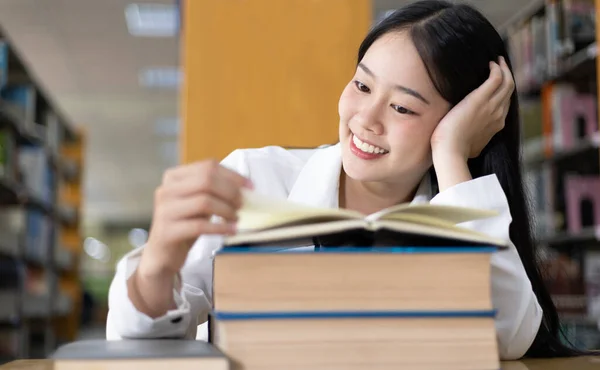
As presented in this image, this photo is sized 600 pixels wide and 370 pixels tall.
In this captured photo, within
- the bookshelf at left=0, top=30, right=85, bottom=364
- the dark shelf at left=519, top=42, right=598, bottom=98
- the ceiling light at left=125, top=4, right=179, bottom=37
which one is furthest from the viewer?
the ceiling light at left=125, top=4, right=179, bottom=37

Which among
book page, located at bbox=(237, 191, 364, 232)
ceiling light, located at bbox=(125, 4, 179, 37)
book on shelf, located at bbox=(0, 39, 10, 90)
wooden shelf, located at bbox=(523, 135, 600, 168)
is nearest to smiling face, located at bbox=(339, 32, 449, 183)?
book page, located at bbox=(237, 191, 364, 232)

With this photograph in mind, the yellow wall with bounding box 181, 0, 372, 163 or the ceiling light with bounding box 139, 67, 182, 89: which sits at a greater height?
the ceiling light with bounding box 139, 67, 182, 89

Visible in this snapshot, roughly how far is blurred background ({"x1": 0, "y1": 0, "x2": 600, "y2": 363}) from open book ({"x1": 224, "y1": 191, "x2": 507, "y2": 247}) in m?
0.79

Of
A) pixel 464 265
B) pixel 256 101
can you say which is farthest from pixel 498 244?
pixel 256 101

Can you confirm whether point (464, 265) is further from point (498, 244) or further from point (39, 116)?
point (39, 116)

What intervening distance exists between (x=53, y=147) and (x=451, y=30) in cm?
529

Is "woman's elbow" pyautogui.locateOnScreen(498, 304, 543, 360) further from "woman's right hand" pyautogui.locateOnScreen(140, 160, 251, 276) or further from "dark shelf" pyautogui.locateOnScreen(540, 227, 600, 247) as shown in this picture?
"dark shelf" pyautogui.locateOnScreen(540, 227, 600, 247)

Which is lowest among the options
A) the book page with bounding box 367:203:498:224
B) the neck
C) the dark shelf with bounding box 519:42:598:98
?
the book page with bounding box 367:203:498:224

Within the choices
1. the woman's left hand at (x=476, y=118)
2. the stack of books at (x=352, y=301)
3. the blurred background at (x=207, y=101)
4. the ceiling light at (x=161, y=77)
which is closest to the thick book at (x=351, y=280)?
the stack of books at (x=352, y=301)

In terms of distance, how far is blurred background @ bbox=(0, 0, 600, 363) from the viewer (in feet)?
8.21

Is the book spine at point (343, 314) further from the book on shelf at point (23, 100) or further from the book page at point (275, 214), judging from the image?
the book on shelf at point (23, 100)

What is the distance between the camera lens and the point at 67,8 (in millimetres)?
5574

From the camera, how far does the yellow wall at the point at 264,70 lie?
8.04 feet

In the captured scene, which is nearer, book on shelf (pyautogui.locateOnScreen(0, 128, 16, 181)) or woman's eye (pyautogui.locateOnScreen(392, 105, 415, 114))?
woman's eye (pyautogui.locateOnScreen(392, 105, 415, 114))
